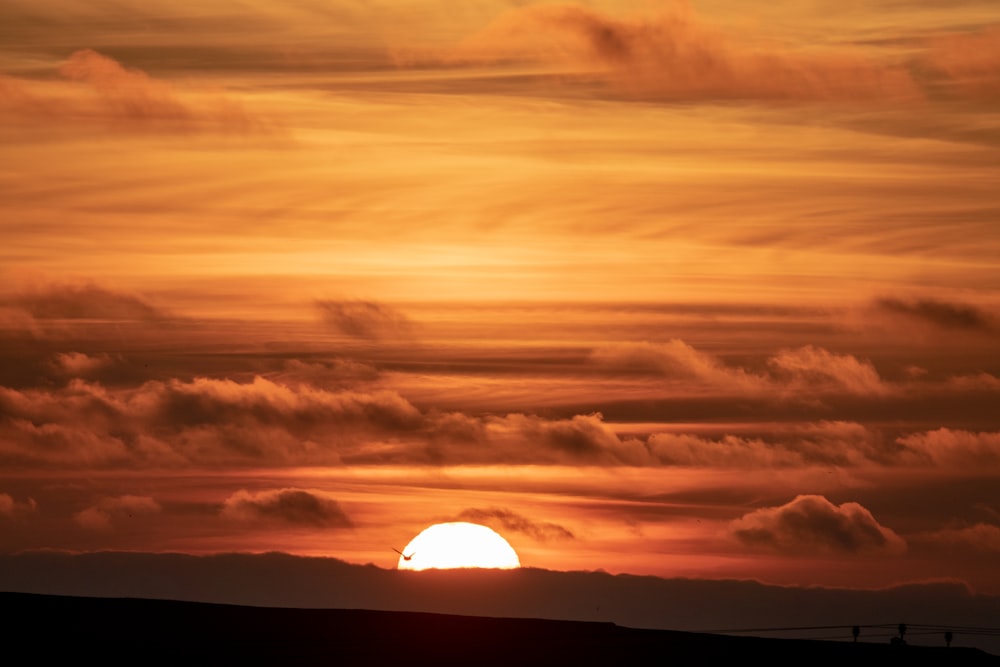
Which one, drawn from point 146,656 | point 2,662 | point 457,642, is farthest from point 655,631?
point 2,662

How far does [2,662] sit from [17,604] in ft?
37.5

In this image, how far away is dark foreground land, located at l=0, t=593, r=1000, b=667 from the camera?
91.7m

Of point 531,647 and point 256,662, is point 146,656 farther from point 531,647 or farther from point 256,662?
point 531,647

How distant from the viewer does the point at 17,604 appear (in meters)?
98.2

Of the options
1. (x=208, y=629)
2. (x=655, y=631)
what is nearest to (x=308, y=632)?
(x=208, y=629)

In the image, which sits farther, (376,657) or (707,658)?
(707,658)

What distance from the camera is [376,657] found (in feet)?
310

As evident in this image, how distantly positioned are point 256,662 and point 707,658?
26.2 meters

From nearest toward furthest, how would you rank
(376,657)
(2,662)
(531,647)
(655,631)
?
(2,662) → (376,657) → (531,647) → (655,631)

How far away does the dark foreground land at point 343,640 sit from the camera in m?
91.7

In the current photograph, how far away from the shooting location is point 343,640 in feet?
320

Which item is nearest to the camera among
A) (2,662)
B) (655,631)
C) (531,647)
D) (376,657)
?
(2,662)

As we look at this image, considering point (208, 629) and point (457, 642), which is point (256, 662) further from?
point (457, 642)

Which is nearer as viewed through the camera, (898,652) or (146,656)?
(146,656)
